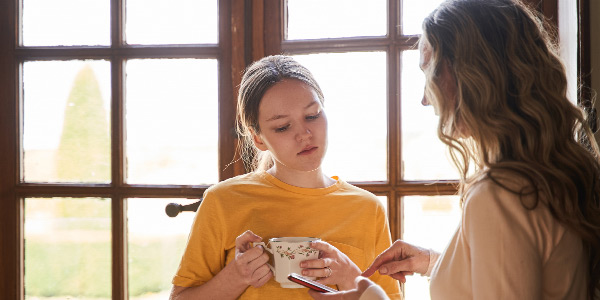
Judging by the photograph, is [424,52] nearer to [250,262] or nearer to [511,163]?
[511,163]

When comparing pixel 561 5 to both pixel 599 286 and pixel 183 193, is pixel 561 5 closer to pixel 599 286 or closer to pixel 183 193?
pixel 599 286

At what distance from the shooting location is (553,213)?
0.86 metres

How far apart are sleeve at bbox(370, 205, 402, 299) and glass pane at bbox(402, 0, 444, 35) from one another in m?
0.61

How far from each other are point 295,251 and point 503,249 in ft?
1.44

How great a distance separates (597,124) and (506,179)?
71cm

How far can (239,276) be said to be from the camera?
1211mm

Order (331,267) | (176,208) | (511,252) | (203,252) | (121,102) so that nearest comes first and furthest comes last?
(511,252), (331,267), (203,252), (176,208), (121,102)

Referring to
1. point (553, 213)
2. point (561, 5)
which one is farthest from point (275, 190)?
point (561, 5)

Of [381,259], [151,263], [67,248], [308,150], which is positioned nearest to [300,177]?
[308,150]

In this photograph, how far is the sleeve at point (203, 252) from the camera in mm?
1290

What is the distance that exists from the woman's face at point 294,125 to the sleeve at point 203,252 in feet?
0.75

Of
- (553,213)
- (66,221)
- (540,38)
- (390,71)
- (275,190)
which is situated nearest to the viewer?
(553,213)

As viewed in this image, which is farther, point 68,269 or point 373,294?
point 68,269

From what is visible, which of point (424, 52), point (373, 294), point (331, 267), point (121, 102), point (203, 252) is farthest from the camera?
point (121, 102)
